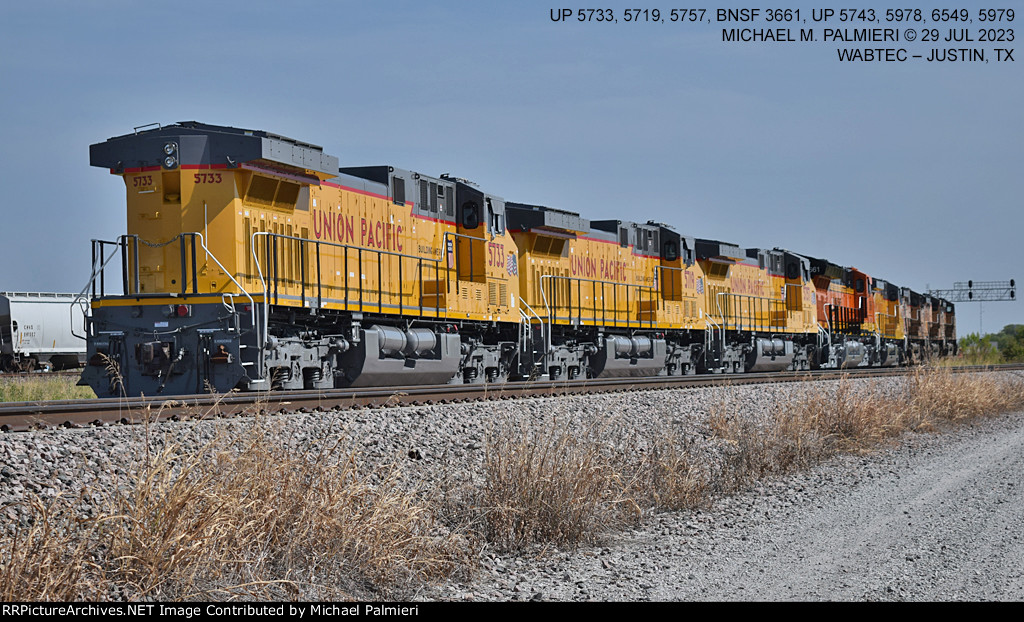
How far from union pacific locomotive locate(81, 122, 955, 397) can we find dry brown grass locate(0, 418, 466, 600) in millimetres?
2725

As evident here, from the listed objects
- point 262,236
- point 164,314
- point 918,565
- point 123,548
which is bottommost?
point 918,565

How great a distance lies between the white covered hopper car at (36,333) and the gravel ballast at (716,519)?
82.6 feet

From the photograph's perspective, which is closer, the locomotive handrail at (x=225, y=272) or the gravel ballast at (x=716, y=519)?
the gravel ballast at (x=716, y=519)

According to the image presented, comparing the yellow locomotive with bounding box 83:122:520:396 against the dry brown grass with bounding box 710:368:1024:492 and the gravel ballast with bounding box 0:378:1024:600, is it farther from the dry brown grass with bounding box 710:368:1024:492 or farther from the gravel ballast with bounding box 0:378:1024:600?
the dry brown grass with bounding box 710:368:1024:492

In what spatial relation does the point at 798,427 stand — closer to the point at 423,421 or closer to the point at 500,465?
the point at 423,421

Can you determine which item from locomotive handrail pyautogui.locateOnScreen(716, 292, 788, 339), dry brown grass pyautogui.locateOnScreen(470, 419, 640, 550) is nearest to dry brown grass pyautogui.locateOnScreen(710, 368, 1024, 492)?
dry brown grass pyautogui.locateOnScreen(470, 419, 640, 550)

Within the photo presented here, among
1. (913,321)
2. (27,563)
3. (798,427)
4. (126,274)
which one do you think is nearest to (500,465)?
(27,563)

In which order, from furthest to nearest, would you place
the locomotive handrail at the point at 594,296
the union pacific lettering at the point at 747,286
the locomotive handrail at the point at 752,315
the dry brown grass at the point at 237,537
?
the union pacific lettering at the point at 747,286 → the locomotive handrail at the point at 752,315 → the locomotive handrail at the point at 594,296 → the dry brown grass at the point at 237,537

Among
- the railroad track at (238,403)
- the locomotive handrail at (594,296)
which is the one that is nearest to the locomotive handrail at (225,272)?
the railroad track at (238,403)

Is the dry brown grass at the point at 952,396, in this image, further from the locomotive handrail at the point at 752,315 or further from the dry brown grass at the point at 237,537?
the dry brown grass at the point at 237,537

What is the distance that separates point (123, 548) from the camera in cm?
490

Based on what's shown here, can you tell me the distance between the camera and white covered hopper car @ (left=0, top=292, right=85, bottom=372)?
3194cm

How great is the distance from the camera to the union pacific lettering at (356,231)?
14.2m

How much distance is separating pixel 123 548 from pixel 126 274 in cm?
883
